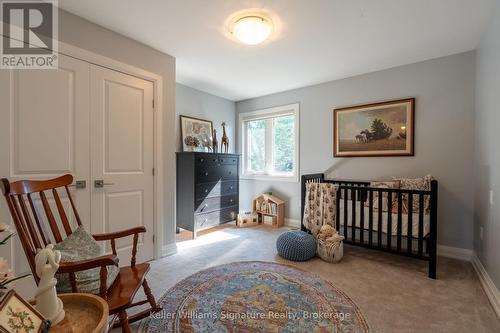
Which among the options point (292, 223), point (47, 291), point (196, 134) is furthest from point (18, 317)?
point (292, 223)

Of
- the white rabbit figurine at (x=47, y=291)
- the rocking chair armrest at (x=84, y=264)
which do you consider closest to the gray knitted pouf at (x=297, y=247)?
the rocking chair armrest at (x=84, y=264)

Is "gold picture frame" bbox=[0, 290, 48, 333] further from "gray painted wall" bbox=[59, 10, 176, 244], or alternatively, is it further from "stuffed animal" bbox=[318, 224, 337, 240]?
"stuffed animal" bbox=[318, 224, 337, 240]

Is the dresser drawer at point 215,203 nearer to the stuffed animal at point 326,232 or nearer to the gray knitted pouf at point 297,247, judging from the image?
the gray knitted pouf at point 297,247

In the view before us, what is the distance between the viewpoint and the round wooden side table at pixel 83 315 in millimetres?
803

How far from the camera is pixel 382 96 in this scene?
304cm

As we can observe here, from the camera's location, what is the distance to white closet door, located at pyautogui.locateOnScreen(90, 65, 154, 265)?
2.11 metres

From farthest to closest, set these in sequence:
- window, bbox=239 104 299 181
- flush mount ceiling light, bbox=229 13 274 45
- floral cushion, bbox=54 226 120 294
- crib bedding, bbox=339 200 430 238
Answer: window, bbox=239 104 299 181
crib bedding, bbox=339 200 430 238
flush mount ceiling light, bbox=229 13 274 45
floral cushion, bbox=54 226 120 294

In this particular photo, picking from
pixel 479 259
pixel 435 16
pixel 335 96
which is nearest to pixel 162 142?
pixel 335 96

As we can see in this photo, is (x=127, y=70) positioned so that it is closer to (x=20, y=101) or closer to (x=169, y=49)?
(x=169, y=49)

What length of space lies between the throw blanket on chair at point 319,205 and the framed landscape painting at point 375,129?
2.74 feet

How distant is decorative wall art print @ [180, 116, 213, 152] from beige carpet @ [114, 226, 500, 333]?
1.47 meters

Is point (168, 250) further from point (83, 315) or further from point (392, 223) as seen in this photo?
point (392, 223)

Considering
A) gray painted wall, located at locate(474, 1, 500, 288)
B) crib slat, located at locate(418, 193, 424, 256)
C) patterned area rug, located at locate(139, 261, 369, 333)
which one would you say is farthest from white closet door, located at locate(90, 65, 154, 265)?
gray painted wall, located at locate(474, 1, 500, 288)

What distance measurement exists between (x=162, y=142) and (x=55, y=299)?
1.92 meters
